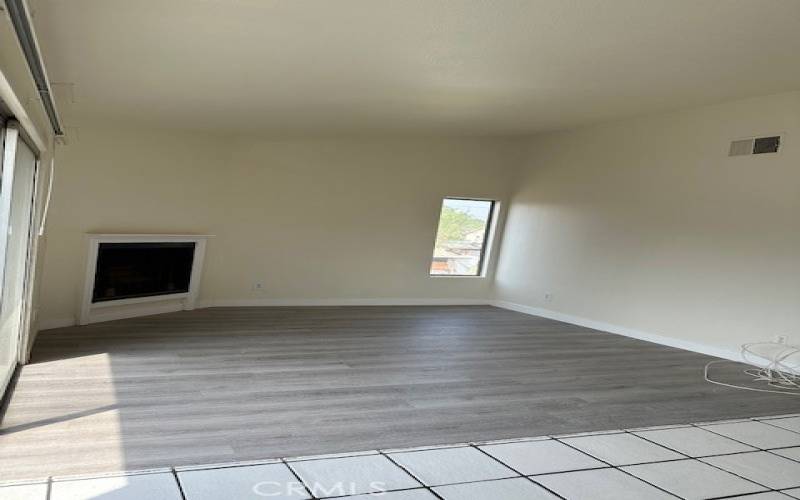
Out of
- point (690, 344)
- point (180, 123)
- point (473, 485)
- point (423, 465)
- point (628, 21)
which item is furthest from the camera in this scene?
point (690, 344)

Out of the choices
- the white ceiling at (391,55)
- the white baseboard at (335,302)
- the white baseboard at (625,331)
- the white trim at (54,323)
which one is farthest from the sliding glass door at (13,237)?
the white baseboard at (625,331)

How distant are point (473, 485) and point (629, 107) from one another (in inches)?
205

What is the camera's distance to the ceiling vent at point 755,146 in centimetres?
629

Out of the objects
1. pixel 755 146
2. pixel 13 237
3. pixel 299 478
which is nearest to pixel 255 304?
pixel 13 237

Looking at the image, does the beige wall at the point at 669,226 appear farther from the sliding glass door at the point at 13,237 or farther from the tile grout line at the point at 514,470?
the sliding glass door at the point at 13,237

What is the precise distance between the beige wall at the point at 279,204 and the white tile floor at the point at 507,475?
11.5 feet

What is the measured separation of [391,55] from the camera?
3973mm

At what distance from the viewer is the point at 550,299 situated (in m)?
8.62

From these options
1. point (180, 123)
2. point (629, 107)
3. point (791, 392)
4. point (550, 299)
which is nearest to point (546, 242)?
point (550, 299)

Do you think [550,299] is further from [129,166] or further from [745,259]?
[129,166]

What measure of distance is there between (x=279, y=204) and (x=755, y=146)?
522 cm

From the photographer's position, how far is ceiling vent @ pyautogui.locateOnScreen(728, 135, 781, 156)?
6293 millimetres

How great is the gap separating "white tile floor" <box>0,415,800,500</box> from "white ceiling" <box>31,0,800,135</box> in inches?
81.9

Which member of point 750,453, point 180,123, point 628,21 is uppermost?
point 628,21
